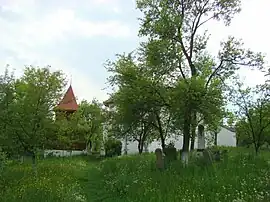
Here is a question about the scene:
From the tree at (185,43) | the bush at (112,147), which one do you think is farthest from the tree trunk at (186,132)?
the bush at (112,147)

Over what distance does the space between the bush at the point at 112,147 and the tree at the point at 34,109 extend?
28.6 meters

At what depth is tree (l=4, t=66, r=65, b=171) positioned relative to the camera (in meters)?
21.1

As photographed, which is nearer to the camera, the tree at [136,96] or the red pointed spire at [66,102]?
the tree at [136,96]

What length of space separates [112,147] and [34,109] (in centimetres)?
3207

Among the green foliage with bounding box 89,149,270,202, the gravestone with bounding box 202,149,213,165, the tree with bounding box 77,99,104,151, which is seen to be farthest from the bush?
the green foliage with bounding box 89,149,270,202

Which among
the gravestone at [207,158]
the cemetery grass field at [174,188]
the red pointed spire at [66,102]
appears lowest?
the cemetery grass field at [174,188]

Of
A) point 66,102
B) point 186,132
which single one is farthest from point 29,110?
point 186,132

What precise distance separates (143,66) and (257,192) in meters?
14.8

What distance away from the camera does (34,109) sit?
70.7ft

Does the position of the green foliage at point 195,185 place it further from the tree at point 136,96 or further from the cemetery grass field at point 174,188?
the tree at point 136,96

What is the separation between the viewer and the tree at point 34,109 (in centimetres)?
2112

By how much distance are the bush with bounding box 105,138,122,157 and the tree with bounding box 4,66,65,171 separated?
28.6 meters

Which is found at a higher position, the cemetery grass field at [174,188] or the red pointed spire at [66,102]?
the red pointed spire at [66,102]

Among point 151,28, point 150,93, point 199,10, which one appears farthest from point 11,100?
point 199,10
